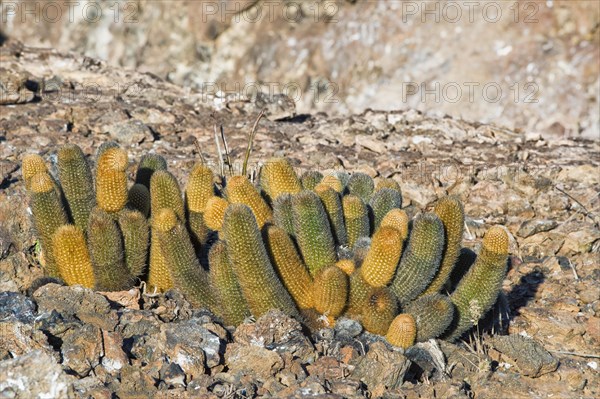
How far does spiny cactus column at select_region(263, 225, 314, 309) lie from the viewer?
4.73 meters

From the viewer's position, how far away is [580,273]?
21.0 feet

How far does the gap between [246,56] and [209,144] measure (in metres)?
5.29

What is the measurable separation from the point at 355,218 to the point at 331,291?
2.01 ft

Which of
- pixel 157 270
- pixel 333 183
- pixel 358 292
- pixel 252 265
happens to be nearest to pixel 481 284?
pixel 358 292

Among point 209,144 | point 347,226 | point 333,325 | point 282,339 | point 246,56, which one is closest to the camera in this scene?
point 282,339

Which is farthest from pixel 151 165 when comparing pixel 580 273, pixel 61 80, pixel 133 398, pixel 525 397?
pixel 61 80

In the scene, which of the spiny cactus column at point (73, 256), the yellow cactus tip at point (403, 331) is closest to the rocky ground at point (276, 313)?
the yellow cactus tip at point (403, 331)

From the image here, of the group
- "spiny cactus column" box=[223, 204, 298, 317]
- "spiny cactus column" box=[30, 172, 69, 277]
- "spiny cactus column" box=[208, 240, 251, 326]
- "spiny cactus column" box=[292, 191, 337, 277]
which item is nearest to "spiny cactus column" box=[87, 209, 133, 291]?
"spiny cactus column" box=[30, 172, 69, 277]

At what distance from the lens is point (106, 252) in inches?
199

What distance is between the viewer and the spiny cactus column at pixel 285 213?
4.96m

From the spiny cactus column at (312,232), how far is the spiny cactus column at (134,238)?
0.90 meters

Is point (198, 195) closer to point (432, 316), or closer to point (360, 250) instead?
point (360, 250)

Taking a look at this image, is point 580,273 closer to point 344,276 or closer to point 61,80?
point 344,276

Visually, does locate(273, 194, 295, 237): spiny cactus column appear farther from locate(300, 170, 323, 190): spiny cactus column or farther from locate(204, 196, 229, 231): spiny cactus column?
locate(300, 170, 323, 190): spiny cactus column
